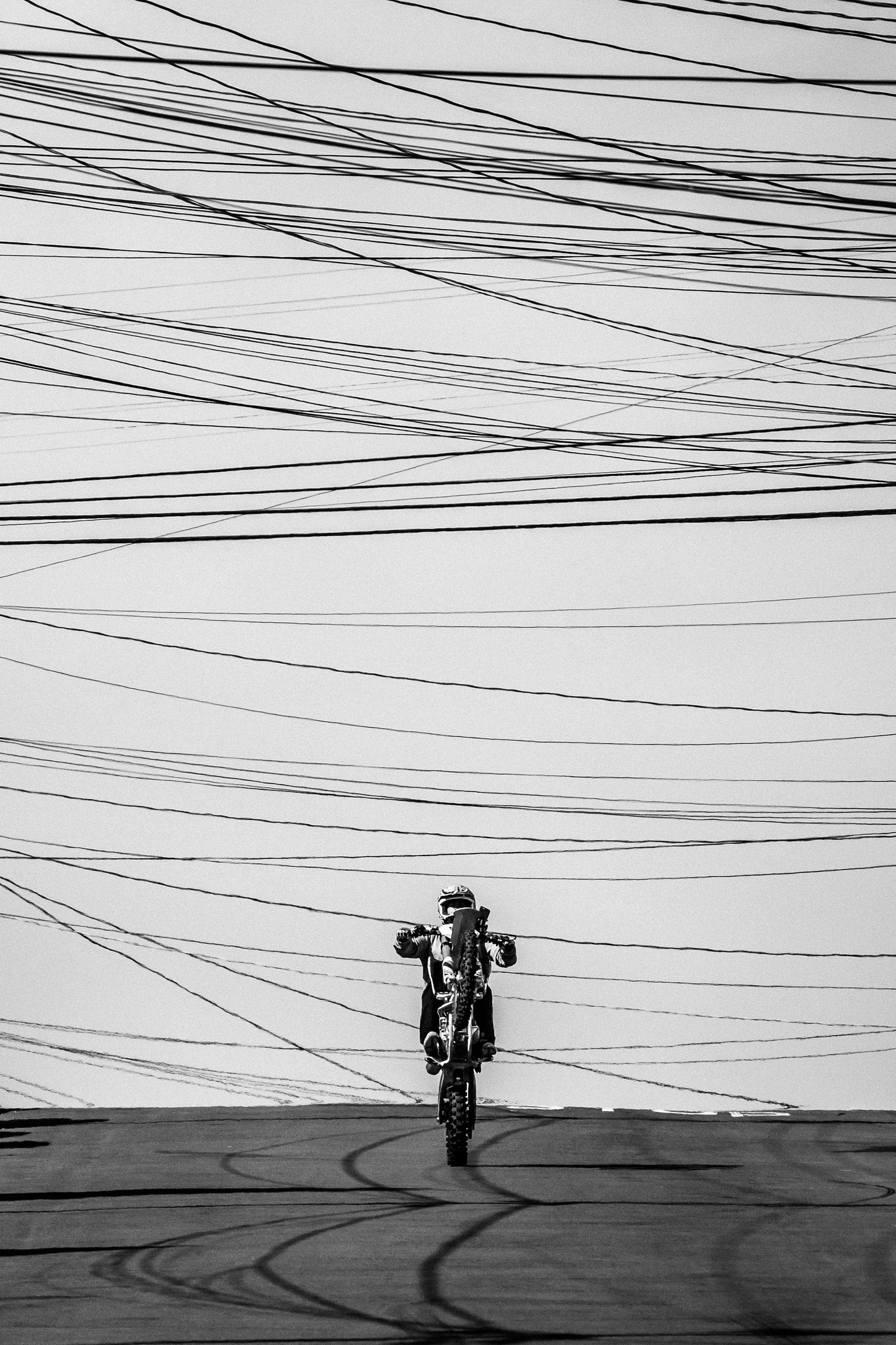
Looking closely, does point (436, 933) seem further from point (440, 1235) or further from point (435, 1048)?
point (440, 1235)

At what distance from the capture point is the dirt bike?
9141mm

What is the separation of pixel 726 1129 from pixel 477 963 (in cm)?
234

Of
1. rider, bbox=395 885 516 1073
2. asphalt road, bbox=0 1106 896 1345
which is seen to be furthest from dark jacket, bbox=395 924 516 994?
asphalt road, bbox=0 1106 896 1345

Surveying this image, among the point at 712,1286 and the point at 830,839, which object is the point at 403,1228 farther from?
the point at 830,839

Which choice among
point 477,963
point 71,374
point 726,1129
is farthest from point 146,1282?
point 71,374

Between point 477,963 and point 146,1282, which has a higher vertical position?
point 477,963

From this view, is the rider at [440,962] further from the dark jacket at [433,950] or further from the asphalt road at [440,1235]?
the asphalt road at [440,1235]

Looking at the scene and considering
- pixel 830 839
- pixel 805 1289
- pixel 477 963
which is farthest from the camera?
pixel 830 839

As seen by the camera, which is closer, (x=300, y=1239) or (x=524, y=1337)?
(x=524, y=1337)

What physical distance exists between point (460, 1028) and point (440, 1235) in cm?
301

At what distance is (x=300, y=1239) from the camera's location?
262 inches

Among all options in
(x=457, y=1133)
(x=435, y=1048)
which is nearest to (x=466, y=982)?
(x=435, y=1048)

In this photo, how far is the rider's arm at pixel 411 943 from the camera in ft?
33.6

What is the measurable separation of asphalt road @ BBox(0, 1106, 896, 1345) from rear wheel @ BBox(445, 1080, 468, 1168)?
0.36ft
